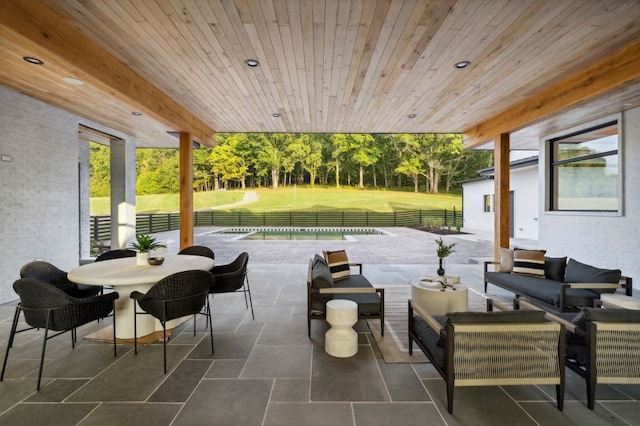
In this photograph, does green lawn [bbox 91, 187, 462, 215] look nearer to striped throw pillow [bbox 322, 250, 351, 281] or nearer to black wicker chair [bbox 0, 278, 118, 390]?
striped throw pillow [bbox 322, 250, 351, 281]

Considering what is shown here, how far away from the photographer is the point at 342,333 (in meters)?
2.76

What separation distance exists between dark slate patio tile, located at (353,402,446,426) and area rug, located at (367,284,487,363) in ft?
1.95

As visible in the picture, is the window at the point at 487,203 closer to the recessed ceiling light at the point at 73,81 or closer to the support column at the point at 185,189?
the support column at the point at 185,189

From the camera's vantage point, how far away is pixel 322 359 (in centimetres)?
269

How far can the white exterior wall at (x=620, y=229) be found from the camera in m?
4.78

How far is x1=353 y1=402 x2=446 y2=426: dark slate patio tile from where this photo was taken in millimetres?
1893

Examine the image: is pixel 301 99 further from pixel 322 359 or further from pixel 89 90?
pixel 322 359

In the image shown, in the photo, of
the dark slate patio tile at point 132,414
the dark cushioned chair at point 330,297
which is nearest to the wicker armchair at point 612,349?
→ the dark cushioned chair at point 330,297

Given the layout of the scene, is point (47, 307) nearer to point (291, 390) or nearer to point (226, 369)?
point (226, 369)

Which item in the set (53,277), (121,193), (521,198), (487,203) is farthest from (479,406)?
(487,203)

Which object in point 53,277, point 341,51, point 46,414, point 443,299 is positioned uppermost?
point 341,51

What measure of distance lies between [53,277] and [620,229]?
773cm

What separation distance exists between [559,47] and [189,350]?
4.59 metres

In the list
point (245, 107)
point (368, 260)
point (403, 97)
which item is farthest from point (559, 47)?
point (368, 260)
